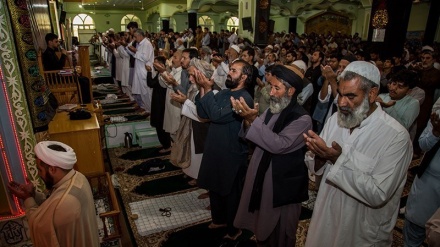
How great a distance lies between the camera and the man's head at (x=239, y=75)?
2.67 meters

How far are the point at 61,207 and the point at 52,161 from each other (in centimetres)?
28

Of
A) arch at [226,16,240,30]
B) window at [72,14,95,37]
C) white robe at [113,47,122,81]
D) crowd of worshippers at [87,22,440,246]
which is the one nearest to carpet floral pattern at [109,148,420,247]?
Answer: crowd of worshippers at [87,22,440,246]

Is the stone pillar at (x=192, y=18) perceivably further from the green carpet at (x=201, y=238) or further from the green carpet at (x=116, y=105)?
the green carpet at (x=201, y=238)

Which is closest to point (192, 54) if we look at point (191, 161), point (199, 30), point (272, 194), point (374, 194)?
point (191, 161)

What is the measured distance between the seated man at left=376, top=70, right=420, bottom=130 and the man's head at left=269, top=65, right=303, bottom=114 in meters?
1.50

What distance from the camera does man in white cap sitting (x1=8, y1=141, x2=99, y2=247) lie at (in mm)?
1729

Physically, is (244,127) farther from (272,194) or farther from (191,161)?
(191,161)

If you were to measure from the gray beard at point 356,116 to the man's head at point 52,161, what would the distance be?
5.52ft

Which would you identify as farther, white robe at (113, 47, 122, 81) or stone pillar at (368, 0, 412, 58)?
stone pillar at (368, 0, 412, 58)

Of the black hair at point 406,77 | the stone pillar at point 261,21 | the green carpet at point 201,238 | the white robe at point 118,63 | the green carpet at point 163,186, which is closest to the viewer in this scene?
the green carpet at point 201,238

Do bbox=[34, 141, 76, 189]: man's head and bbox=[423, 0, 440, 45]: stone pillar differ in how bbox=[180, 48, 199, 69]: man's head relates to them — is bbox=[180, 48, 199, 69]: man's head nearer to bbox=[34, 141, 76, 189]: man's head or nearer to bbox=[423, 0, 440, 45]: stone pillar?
bbox=[34, 141, 76, 189]: man's head

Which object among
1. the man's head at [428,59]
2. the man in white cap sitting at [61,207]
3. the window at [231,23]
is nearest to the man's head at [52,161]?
the man in white cap sitting at [61,207]

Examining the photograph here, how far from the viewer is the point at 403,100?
343 centimetres

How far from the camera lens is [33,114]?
2750 millimetres
